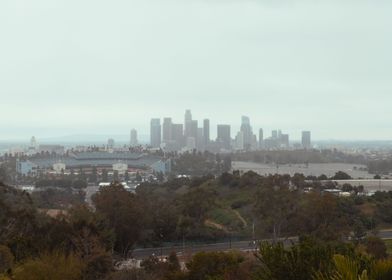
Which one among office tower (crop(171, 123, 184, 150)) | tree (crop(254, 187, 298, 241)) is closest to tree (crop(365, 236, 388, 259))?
tree (crop(254, 187, 298, 241))

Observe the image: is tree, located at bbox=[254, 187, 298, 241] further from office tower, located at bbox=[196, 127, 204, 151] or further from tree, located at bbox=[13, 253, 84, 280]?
office tower, located at bbox=[196, 127, 204, 151]

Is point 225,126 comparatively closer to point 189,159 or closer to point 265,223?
point 189,159

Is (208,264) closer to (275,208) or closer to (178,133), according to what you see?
(275,208)

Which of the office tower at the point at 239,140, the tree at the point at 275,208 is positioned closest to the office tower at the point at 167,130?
the office tower at the point at 239,140

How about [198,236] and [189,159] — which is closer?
[198,236]

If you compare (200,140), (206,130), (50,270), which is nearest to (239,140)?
(206,130)

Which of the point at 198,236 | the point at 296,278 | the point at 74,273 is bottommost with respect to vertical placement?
the point at 198,236

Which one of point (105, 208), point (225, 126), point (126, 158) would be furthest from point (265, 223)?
point (225, 126)
